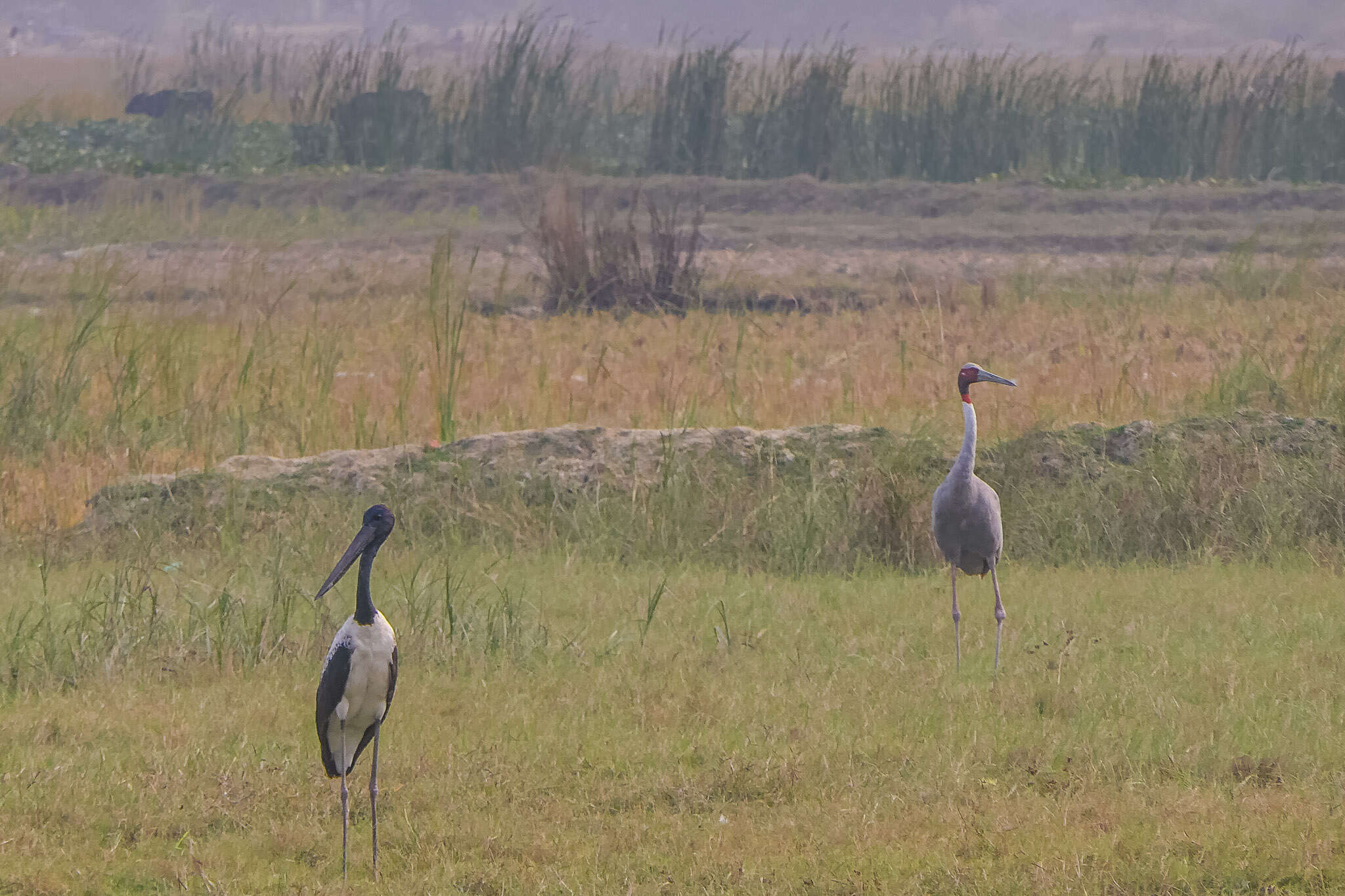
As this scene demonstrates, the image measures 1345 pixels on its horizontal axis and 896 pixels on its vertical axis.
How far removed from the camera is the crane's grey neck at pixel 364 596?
4.70m

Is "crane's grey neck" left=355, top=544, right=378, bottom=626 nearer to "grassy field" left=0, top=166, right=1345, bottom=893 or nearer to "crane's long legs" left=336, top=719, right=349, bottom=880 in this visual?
"crane's long legs" left=336, top=719, right=349, bottom=880

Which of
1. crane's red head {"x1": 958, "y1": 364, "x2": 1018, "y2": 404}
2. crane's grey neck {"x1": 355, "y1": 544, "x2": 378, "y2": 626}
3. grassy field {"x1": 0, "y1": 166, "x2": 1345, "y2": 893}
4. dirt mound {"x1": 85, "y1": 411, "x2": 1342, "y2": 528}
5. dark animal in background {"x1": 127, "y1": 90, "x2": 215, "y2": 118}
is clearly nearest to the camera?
crane's grey neck {"x1": 355, "y1": 544, "x2": 378, "y2": 626}

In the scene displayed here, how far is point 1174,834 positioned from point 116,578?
4.51 meters

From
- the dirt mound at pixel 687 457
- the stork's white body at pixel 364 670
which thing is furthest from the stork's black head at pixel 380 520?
the dirt mound at pixel 687 457

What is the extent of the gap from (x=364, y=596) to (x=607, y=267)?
42.3 feet

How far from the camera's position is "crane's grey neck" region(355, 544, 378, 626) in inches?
185

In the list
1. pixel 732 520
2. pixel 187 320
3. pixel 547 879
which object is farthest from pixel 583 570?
pixel 187 320

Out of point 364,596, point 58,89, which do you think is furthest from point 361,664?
point 58,89

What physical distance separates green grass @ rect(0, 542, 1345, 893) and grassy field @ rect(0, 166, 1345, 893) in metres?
0.02

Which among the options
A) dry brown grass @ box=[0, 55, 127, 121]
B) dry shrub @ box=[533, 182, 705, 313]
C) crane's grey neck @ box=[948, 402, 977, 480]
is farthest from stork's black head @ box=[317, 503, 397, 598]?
dry brown grass @ box=[0, 55, 127, 121]

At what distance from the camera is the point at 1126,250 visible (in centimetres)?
2147

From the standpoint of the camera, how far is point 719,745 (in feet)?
19.6

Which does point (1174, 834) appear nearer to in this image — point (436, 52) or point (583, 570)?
point (583, 570)

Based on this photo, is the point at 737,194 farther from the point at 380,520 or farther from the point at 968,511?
the point at 380,520
